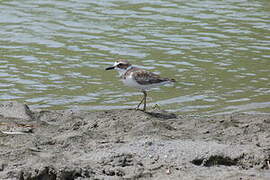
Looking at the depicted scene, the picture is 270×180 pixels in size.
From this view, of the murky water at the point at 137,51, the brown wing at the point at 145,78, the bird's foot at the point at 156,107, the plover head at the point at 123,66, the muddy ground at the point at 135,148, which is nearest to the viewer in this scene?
the muddy ground at the point at 135,148

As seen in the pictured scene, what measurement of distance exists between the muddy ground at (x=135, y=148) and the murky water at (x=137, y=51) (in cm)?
266

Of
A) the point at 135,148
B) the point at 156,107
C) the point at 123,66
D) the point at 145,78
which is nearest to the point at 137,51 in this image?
the point at 156,107

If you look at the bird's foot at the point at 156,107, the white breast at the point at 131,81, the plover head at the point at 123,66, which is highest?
the plover head at the point at 123,66

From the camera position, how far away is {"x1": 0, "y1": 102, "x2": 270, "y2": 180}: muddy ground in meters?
6.19

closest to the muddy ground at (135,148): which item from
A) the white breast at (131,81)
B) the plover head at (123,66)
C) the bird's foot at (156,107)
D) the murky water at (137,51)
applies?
the white breast at (131,81)

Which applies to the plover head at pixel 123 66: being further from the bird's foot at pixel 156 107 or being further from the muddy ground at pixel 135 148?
the muddy ground at pixel 135 148

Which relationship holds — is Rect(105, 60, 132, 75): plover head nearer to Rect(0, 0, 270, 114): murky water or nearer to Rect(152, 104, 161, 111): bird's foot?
Rect(152, 104, 161, 111): bird's foot

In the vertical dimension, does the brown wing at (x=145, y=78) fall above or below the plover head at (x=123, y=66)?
below

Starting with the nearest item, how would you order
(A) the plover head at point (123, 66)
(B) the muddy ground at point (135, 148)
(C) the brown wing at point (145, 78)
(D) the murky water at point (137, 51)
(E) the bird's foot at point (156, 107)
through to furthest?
(B) the muddy ground at point (135, 148), (C) the brown wing at point (145, 78), (A) the plover head at point (123, 66), (E) the bird's foot at point (156, 107), (D) the murky water at point (137, 51)

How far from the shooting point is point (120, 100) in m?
11.6

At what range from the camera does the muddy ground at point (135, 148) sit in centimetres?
619

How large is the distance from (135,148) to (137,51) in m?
8.04

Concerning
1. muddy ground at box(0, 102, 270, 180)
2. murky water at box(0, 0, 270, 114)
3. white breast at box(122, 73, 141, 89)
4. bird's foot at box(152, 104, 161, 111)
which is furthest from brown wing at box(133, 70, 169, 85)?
murky water at box(0, 0, 270, 114)

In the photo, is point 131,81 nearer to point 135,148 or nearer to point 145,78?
point 145,78
